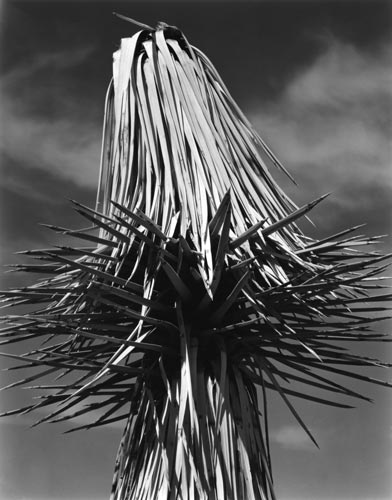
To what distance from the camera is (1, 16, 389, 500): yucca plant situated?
141 inches

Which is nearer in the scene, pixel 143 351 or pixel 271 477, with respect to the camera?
pixel 271 477

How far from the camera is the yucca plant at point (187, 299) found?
141 inches

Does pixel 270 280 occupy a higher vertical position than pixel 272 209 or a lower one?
lower

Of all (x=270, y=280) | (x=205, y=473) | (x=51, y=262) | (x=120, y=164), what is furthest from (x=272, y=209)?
(x=205, y=473)

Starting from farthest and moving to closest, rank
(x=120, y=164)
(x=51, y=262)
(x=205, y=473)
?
(x=120, y=164) < (x=51, y=262) < (x=205, y=473)

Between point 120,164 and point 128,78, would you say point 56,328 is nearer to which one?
point 120,164

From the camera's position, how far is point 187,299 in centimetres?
389

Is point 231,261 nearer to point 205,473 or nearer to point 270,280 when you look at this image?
point 270,280

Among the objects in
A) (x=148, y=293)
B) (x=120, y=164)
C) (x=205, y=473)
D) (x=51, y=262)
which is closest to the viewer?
(x=205, y=473)

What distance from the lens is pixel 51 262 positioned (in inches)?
159

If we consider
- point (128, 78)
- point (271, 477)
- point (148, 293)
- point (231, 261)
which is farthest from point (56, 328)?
point (128, 78)

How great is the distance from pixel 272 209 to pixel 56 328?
4.30 ft

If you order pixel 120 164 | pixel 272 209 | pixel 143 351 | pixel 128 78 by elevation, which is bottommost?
pixel 143 351

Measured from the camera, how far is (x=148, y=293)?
374 centimetres
